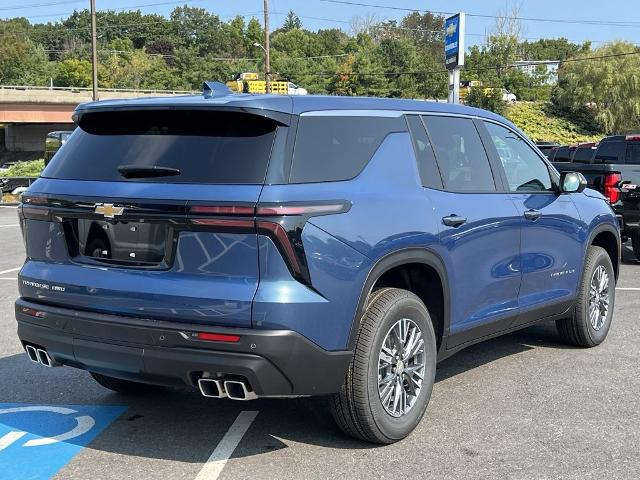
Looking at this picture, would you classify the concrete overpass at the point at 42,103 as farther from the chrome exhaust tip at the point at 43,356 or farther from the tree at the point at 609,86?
the chrome exhaust tip at the point at 43,356

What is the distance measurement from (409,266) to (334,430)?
1050 millimetres

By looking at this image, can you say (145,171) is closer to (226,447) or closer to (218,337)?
(218,337)

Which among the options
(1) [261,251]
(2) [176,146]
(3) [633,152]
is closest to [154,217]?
(2) [176,146]

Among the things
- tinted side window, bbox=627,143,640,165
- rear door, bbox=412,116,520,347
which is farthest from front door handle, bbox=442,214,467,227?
tinted side window, bbox=627,143,640,165

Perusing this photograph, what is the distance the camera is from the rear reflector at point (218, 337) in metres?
3.38

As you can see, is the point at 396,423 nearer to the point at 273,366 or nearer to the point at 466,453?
the point at 466,453

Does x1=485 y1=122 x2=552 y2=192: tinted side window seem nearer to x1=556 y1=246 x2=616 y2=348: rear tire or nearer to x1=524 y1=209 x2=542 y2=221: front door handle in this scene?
x1=524 y1=209 x2=542 y2=221: front door handle

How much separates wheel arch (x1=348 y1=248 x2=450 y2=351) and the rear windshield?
793mm

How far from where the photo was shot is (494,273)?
4797 mm

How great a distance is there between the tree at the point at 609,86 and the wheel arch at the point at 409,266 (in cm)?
6594

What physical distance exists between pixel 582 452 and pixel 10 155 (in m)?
83.3

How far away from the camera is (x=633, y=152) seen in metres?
12.5

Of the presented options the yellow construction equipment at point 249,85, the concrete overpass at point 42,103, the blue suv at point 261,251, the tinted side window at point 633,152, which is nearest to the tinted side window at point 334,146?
the blue suv at point 261,251

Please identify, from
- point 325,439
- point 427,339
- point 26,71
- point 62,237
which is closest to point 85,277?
point 62,237
